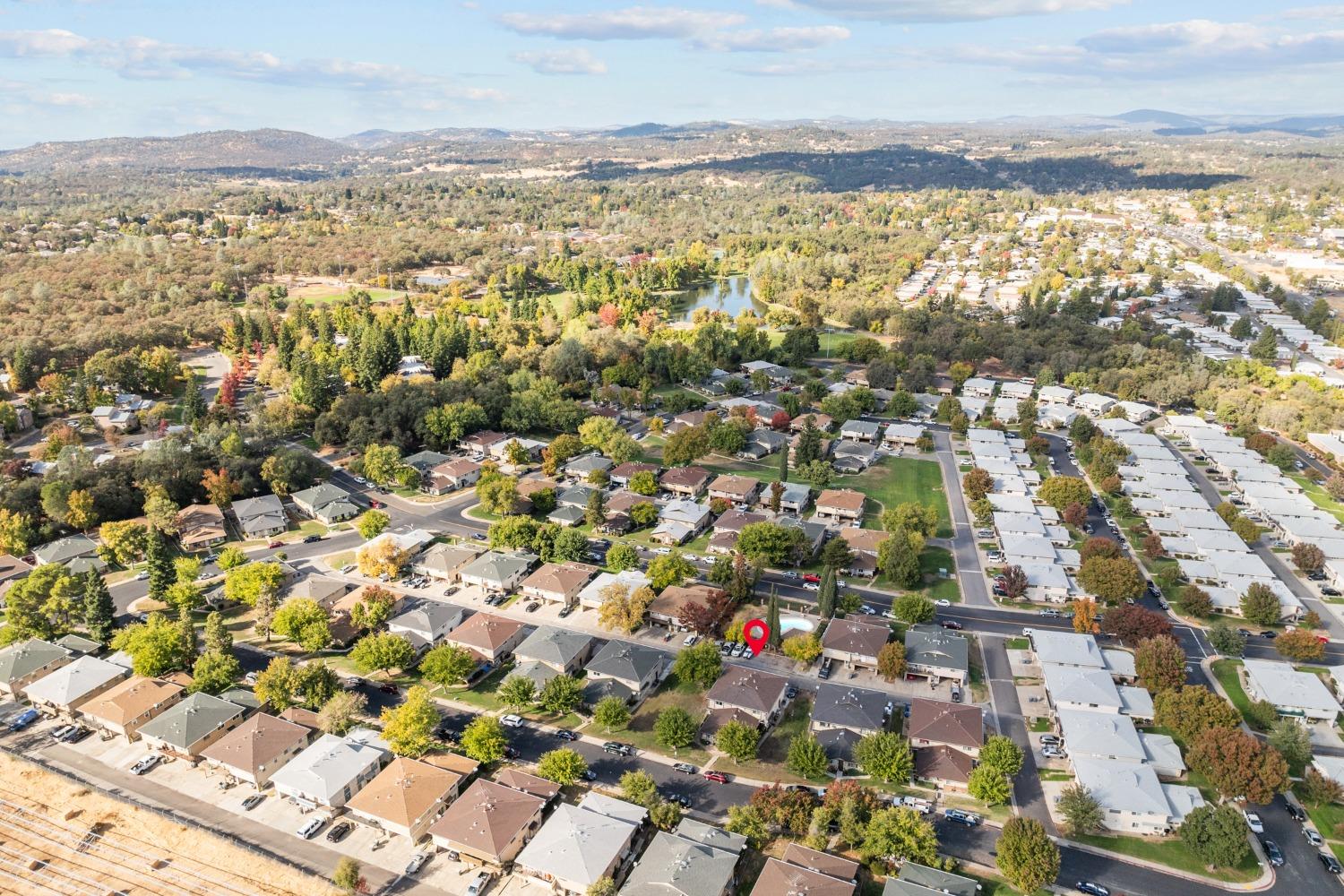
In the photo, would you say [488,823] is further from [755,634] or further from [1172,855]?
[1172,855]

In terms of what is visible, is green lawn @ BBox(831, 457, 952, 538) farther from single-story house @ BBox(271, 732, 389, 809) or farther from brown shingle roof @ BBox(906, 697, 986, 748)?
single-story house @ BBox(271, 732, 389, 809)

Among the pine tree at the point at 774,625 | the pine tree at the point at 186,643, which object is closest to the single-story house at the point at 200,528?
the pine tree at the point at 186,643

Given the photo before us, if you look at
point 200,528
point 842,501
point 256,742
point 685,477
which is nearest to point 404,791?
point 256,742

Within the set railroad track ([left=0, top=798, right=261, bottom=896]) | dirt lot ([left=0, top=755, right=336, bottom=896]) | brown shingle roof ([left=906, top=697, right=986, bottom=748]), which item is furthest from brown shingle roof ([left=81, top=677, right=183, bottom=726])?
brown shingle roof ([left=906, top=697, right=986, bottom=748])

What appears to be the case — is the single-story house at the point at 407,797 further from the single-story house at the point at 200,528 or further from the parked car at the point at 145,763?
the single-story house at the point at 200,528

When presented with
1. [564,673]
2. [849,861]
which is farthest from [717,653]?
[849,861]

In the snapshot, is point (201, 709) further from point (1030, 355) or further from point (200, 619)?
point (1030, 355)
